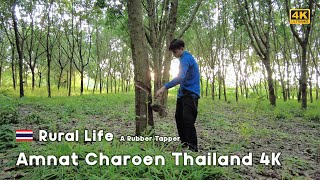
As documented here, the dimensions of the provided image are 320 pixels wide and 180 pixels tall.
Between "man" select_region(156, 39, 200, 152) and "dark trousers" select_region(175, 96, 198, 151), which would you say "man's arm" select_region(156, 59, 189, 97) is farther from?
"dark trousers" select_region(175, 96, 198, 151)

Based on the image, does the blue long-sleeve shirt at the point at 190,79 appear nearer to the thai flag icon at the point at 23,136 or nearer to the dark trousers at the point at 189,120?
the dark trousers at the point at 189,120

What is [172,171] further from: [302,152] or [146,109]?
[302,152]

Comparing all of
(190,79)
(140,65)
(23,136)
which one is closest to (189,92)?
(190,79)

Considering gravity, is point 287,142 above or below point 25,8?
below

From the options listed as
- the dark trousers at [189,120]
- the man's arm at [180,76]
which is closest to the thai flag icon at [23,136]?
the man's arm at [180,76]

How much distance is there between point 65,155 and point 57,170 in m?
0.25

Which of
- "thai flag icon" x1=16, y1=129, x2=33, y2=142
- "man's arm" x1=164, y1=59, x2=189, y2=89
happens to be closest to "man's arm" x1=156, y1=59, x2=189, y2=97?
"man's arm" x1=164, y1=59, x2=189, y2=89

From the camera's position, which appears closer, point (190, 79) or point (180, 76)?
point (180, 76)

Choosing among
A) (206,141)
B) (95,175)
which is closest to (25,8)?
(206,141)

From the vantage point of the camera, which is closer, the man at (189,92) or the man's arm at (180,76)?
the man's arm at (180,76)

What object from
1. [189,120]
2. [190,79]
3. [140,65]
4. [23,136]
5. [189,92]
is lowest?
[23,136]

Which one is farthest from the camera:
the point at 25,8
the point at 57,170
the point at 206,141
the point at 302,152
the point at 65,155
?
the point at 25,8

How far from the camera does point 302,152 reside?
4961 mm

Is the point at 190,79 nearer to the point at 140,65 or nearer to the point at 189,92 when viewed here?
the point at 189,92
